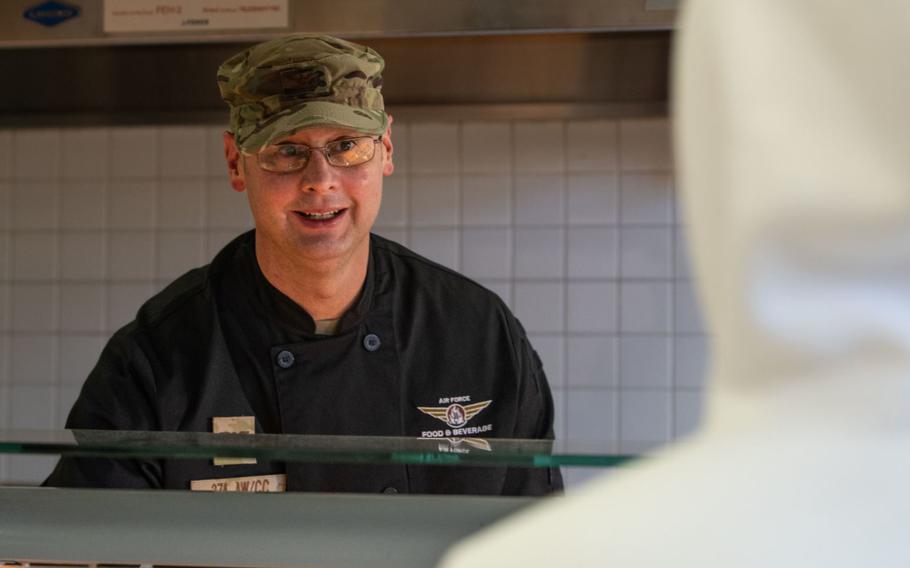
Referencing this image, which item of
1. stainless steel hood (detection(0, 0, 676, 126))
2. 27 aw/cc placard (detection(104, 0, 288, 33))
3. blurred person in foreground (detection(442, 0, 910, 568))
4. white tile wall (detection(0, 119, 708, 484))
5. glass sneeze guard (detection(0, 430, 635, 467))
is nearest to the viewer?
blurred person in foreground (detection(442, 0, 910, 568))

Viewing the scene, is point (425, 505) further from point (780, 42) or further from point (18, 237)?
point (18, 237)

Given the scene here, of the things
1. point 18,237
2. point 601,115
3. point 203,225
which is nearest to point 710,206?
point 601,115

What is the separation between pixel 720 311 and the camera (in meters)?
0.31

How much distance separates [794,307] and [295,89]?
3.94 ft

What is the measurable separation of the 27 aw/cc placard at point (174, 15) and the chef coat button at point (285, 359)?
29.7 inches

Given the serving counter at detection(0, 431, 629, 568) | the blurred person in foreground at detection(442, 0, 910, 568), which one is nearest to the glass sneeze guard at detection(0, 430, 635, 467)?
the serving counter at detection(0, 431, 629, 568)

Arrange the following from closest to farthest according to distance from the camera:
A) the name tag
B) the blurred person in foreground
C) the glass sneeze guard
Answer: the blurred person in foreground < the glass sneeze guard < the name tag

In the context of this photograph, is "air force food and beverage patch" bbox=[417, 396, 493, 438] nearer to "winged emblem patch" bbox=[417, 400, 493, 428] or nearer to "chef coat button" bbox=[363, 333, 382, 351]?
"winged emblem patch" bbox=[417, 400, 493, 428]

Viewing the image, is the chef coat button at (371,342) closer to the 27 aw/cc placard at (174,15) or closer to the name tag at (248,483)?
the name tag at (248,483)

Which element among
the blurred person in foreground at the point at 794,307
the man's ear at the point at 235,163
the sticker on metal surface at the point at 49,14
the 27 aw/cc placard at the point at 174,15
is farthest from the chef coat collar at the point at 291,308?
the blurred person in foreground at the point at 794,307

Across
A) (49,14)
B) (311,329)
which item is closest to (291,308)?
(311,329)

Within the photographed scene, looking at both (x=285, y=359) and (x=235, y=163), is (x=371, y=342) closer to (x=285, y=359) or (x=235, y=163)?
(x=285, y=359)

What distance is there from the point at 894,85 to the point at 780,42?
31 millimetres

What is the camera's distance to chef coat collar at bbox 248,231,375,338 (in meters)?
1.50
